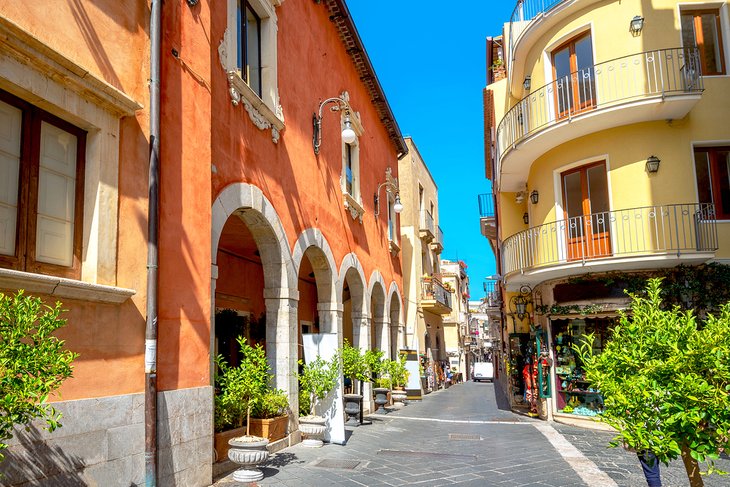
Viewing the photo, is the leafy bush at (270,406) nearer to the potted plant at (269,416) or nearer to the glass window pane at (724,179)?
the potted plant at (269,416)

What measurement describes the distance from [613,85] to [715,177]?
265 cm

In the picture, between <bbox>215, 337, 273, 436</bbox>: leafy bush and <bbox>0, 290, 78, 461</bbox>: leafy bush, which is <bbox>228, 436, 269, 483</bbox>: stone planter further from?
<bbox>0, 290, 78, 461</bbox>: leafy bush

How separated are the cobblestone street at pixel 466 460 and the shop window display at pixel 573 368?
69cm

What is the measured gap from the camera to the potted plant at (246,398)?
709cm

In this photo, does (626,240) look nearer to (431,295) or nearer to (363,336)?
(363,336)

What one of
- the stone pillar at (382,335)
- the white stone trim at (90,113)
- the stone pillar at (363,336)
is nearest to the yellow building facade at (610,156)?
the stone pillar at (363,336)

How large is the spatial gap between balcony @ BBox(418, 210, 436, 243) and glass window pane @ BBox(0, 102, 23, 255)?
2210 centimetres

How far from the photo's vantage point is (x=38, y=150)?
16.8 ft

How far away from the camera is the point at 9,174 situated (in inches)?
191

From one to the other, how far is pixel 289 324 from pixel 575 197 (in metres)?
6.89

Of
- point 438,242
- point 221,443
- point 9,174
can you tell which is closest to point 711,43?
point 221,443

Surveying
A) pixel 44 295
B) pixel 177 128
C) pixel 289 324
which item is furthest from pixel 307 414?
pixel 44 295

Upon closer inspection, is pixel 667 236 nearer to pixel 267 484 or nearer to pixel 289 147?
pixel 289 147

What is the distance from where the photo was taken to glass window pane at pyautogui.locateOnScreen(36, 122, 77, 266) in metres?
5.10
